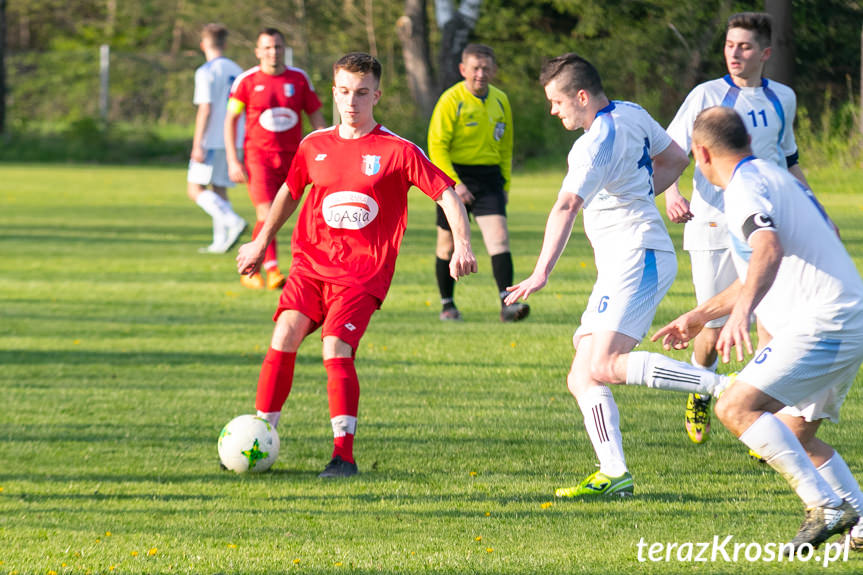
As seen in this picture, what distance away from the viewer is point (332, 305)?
6055 millimetres

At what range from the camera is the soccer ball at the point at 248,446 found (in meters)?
6.00

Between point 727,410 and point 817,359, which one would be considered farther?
point 727,410

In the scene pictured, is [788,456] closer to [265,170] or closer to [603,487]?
[603,487]

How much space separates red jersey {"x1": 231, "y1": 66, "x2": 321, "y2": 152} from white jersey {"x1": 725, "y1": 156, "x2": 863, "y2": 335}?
765 cm

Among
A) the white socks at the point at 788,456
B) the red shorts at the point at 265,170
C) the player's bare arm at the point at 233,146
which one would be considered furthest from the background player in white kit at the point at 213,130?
the white socks at the point at 788,456

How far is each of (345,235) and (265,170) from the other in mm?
5729

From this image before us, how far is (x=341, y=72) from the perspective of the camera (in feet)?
19.4

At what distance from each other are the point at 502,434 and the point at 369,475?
1.06 meters

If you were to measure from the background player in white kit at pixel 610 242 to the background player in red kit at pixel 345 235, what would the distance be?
2.58ft

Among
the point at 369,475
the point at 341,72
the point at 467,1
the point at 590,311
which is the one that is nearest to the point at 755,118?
the point at 590,311

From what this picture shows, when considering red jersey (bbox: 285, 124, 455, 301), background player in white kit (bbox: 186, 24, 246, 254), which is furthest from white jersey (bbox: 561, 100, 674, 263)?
background player in white kit (bbox: 186, 24, 246, 254)

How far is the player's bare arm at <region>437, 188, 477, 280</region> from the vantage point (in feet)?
18.2

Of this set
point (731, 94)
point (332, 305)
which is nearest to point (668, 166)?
point (731, 94)

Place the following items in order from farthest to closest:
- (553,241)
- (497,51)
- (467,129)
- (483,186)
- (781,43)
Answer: (497,51), (781,43), (483,186), (467,129), (553,241)
